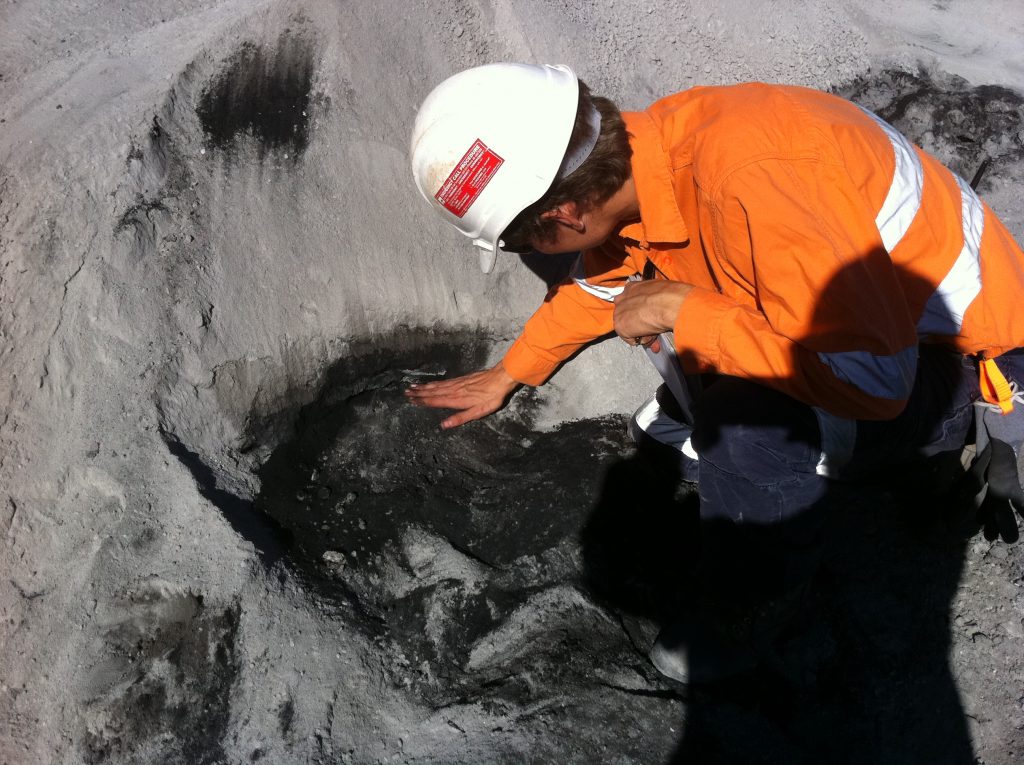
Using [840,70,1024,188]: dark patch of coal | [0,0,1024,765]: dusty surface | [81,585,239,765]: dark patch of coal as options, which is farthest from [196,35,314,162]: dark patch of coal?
[840,70,1024,188]: dark patch of coal

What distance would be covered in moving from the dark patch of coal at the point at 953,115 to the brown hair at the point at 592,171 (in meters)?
2.60

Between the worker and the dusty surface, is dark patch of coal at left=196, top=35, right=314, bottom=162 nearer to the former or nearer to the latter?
the dusty surface

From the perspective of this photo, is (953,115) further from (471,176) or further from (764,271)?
(471,176)

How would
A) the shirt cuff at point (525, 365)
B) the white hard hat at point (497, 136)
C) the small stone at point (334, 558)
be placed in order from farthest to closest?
the shirt cuff at point (525, 365) < the small stone at point (334, 558) < the white hard hat at point (497, 136)

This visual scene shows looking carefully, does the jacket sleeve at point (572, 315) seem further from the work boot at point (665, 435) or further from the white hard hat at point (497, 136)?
the white hard hat at point (497, 136)

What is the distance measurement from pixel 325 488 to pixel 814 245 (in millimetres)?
1738

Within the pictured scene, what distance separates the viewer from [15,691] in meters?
1.93

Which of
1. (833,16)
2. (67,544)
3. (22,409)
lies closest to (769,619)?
(67,544)

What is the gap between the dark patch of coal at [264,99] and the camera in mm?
2711

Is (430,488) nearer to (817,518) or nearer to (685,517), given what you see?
(685,517)

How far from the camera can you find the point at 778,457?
6.35 ft

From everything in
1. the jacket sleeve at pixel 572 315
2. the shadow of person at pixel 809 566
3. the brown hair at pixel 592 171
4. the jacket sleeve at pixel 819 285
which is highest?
the brown hair at pixel 592 171

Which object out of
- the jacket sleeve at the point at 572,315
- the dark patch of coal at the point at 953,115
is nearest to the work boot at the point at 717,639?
the jacket sleeve at the point at 572,315

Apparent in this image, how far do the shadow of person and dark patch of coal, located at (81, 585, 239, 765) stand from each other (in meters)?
1.14
